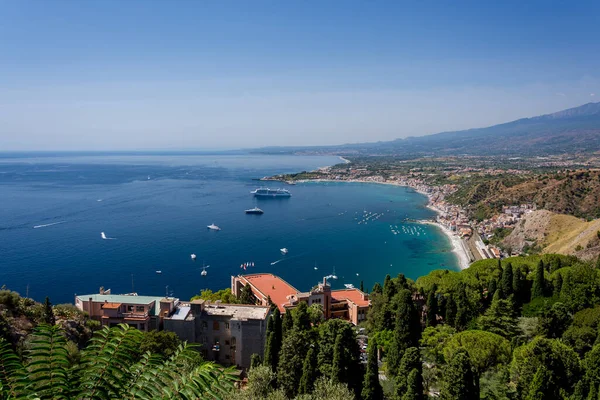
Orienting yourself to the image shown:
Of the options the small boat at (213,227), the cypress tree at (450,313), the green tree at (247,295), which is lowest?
the small boat at (213,227)

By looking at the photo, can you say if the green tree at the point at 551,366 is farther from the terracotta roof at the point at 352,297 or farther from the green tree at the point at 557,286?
the terracotta roof at the point at 352,297

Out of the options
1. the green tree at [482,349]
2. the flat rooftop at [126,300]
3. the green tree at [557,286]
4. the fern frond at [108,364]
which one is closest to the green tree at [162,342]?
the flat rooftop at [126,300]

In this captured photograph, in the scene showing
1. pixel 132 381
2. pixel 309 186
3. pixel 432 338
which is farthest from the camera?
pixel 309 186

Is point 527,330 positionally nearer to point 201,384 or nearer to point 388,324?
point 388,324

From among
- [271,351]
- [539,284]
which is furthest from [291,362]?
[539,284]

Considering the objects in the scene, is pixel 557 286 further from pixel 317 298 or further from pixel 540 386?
pixel 317 298

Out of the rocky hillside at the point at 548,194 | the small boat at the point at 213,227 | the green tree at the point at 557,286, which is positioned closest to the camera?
the green tree at the point at 557,286

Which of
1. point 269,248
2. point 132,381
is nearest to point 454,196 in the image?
point 269,248
